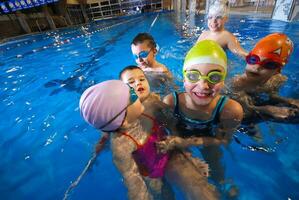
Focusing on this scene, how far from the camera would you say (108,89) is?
5.72 feet

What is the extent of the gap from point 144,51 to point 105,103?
2.37 metres

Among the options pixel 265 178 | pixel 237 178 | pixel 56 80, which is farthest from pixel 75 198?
pixel 56 80

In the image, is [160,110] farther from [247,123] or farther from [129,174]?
[247,123]

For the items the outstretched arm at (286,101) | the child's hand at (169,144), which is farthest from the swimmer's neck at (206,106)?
the outstretched arm at (286,101)

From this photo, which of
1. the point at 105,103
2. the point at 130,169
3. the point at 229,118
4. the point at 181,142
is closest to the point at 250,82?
the point at 229,118

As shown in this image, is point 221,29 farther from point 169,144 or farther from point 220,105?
point 169,144

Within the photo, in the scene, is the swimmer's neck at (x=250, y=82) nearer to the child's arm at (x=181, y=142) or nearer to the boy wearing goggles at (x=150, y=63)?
the child's arm at (x=181, y=142)

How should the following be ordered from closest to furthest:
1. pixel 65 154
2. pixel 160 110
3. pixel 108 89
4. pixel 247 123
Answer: pixel 108 89
pixel 160 110
pixel 247 123
pixel 65 154

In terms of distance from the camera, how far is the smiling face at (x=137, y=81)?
8.93ft

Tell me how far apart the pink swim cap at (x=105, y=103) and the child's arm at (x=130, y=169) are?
414 millimetres

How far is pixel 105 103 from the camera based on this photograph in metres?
1.71

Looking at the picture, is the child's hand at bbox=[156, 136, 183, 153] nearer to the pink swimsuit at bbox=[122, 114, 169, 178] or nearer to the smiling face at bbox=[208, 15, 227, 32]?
the pink swimsuit at bbox=[122, 114, 169, 178]

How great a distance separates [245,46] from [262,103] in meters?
5.50

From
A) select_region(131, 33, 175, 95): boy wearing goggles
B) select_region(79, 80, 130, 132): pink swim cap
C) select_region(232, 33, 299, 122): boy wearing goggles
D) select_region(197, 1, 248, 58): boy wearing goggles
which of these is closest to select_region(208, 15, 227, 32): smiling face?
select_region(197, 1, 248, 58): boy wearing goggles
